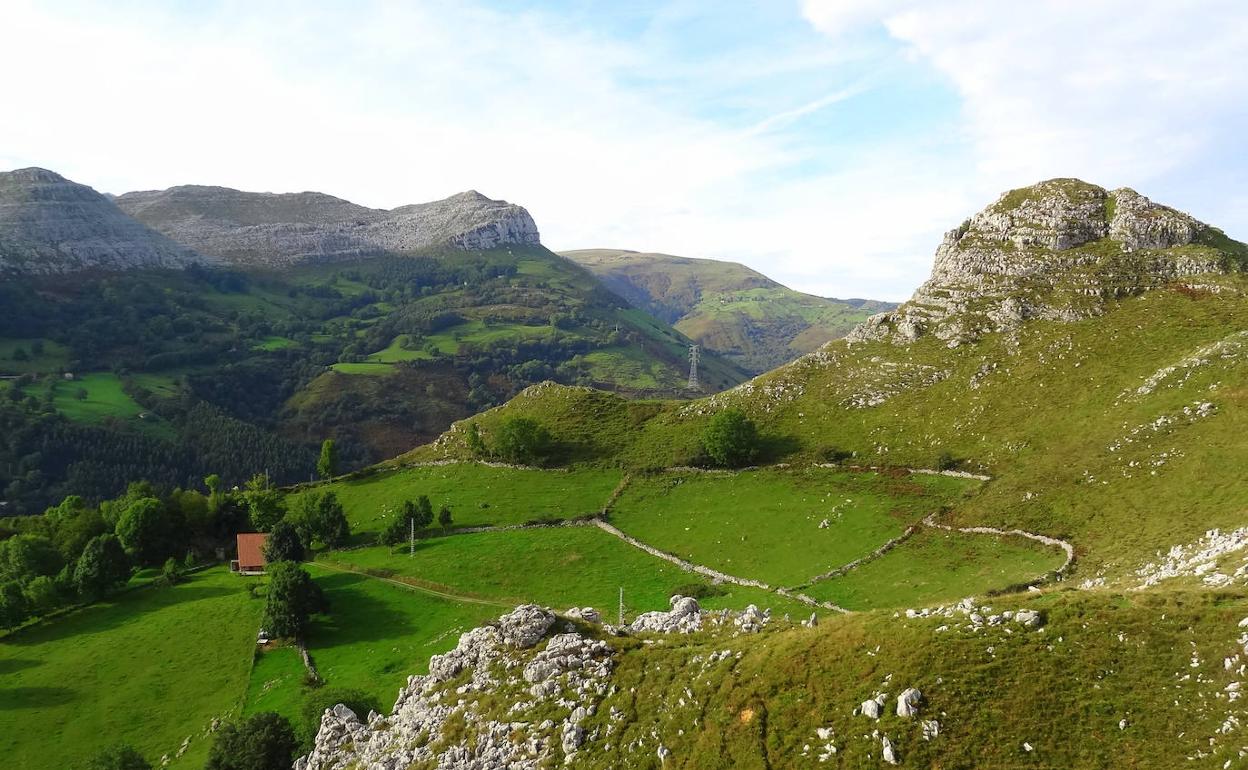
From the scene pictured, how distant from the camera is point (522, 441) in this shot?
11238 centimetres

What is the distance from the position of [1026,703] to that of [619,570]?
5623 centimetres

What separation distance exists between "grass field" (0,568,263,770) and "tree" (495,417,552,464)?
4360 centimetres

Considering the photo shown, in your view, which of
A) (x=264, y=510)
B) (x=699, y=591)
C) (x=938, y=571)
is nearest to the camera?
(x=938, y=571)

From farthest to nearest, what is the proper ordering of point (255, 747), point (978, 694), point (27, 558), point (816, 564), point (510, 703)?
point (27, 558)
point (816, 564)
point (255, 747)
point (510, 703)
point (978, 694)

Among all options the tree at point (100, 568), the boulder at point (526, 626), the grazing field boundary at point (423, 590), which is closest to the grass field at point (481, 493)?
the grazing field boundary at point (423, 590)

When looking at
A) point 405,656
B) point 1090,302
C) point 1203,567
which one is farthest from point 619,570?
point 1090,302

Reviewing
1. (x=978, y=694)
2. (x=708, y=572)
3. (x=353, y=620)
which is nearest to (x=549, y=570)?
(x=708, y=572)

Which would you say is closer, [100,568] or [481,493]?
[100,568]

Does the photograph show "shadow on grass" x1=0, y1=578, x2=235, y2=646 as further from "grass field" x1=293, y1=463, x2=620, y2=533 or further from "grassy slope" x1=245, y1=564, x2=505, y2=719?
"grass field" x1=293, y1=463, x2=620, y2=533

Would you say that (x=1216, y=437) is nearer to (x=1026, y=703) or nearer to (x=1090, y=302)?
(x=1090, y=302)

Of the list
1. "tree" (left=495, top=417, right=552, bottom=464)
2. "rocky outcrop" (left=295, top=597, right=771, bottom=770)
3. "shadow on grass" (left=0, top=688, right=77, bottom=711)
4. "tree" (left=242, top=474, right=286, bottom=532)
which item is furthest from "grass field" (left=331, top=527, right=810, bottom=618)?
"shadow on grass" (left=0, top=688, right=77, bottom=711)

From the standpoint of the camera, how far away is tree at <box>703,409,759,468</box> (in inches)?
3932

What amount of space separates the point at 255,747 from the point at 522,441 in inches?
2705

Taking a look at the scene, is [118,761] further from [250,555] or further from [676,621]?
[250,555]
